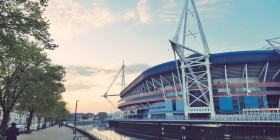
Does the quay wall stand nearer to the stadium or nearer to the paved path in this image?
the stadium

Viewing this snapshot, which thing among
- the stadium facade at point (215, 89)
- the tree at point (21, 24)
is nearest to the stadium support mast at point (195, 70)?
the stadium facade at point (215, 89)

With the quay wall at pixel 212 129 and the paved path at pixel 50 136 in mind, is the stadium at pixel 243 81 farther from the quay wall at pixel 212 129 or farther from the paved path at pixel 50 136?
the paved path at pixel 50 136

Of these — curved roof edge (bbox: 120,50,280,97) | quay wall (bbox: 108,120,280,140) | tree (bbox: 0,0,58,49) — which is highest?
curved roof edge (bbox: 120,50,280,97)

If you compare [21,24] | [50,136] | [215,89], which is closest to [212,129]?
[215,89]

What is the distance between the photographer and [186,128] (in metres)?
60.9

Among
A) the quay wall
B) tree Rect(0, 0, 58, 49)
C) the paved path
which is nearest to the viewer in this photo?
tree Rect(0, 0, 58, 49)

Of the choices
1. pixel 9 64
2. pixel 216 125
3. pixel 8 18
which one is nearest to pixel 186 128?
pixel 216 125

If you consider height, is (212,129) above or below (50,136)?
below

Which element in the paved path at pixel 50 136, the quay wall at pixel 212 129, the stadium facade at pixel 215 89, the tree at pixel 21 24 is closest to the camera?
the tree at pixel 21 24

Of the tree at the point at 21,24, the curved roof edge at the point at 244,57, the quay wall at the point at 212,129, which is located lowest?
the quay wall at the point at 212,129

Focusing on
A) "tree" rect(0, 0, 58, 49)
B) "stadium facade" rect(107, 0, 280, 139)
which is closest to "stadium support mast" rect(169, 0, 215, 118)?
"stadium facade" rect(107, 0, 280, 139)

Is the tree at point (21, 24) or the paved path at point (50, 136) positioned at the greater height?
the tree at point (21, 24)

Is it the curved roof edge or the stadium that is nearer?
the curved roof edge

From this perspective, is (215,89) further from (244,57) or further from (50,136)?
(50,136)
